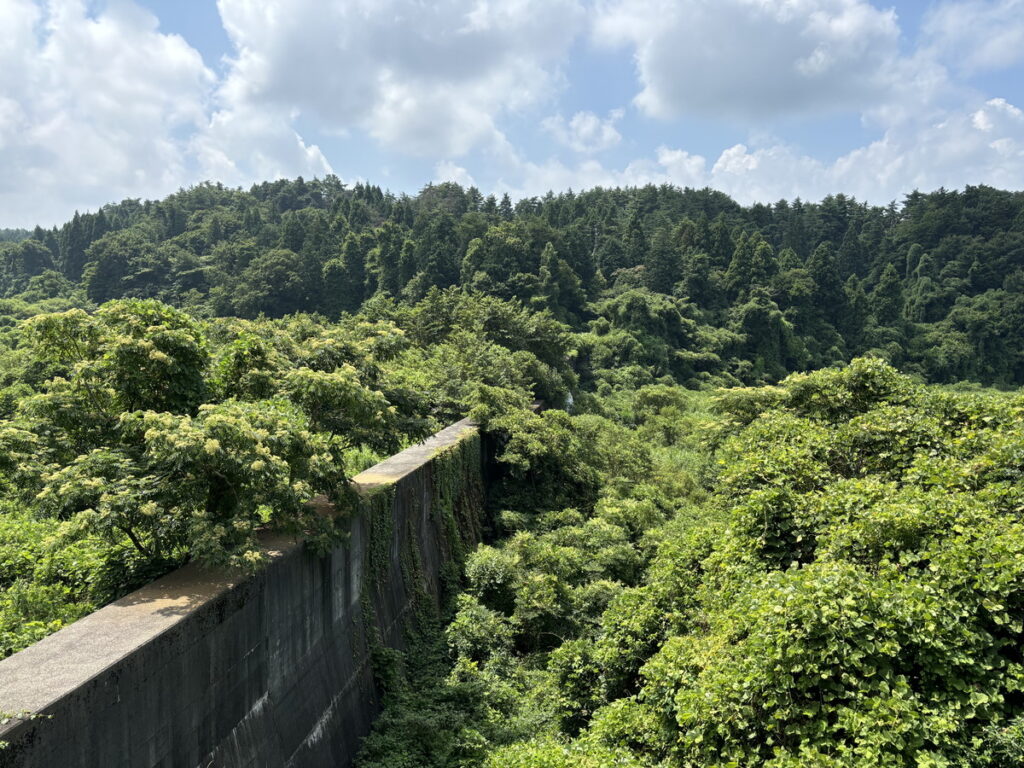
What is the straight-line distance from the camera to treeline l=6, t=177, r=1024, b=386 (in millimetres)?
50469

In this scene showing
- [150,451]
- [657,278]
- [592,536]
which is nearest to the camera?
[150,451]

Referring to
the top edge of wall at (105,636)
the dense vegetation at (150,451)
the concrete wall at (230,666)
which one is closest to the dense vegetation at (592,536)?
→ the dense vegetation at (150,451)

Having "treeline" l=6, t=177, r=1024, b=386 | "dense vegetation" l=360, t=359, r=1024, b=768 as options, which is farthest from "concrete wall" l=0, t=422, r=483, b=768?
"treeline" l=6, t=177, r=1024, b=386

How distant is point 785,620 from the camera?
6176 mm

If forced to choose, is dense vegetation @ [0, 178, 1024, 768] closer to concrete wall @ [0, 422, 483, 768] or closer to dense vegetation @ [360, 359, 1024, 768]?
dense vegetation @ [360, 359, 1024, 768]

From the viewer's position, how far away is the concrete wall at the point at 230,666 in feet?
16.6

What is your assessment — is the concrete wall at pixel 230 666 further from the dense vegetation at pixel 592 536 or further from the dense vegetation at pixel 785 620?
the dense vegetation at pixel 785 620

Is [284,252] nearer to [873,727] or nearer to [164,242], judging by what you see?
[164,242]

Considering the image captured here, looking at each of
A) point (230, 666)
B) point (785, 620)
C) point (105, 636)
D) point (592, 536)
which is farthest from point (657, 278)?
point (105, 636)

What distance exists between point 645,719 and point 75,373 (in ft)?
25.4

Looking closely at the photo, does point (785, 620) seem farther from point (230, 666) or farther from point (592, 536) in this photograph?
point (592, 536)

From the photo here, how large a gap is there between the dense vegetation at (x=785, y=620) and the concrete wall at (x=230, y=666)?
1141 millimetres

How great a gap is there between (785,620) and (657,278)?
177ft

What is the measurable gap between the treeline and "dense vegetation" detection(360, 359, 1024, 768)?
3276cm
